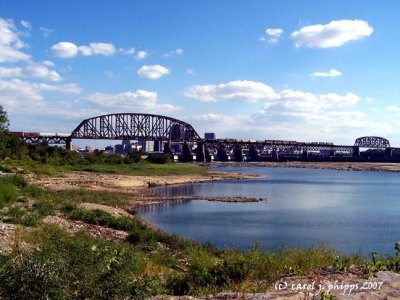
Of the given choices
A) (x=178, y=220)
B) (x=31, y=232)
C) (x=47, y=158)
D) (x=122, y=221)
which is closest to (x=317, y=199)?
(x=178, y=220)

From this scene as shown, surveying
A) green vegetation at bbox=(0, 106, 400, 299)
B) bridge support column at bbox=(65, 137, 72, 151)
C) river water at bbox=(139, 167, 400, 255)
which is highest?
bridge support column at bbox=(65, 137, 72, 151)

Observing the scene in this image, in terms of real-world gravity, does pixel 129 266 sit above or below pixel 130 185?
above

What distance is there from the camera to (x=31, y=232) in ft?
48.3

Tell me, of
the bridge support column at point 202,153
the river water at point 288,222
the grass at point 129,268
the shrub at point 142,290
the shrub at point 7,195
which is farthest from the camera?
the bridge support column at point 202,153

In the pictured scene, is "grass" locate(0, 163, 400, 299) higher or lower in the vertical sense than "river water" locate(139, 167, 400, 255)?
higher

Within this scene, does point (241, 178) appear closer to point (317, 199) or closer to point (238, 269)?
point (317, 199)

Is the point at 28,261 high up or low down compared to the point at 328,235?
up

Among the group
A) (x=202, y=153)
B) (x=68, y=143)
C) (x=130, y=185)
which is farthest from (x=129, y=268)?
(x=202, y=153)

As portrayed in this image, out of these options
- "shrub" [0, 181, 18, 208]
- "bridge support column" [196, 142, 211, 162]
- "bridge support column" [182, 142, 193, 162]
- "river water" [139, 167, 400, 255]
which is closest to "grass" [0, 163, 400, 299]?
"shrub" [0, 181, 18, 208]

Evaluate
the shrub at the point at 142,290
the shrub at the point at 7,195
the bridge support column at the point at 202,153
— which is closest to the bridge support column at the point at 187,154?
the bridge support column at the point at 202,153

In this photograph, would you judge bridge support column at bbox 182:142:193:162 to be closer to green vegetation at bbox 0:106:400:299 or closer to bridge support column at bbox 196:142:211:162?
bridge support column at bbox 196:142:211:162

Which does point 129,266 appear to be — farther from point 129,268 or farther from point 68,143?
point 68,143

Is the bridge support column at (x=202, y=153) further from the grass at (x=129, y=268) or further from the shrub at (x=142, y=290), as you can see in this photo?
the shrub at (x=142, y=290)

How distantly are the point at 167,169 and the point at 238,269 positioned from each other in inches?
→ 3269
